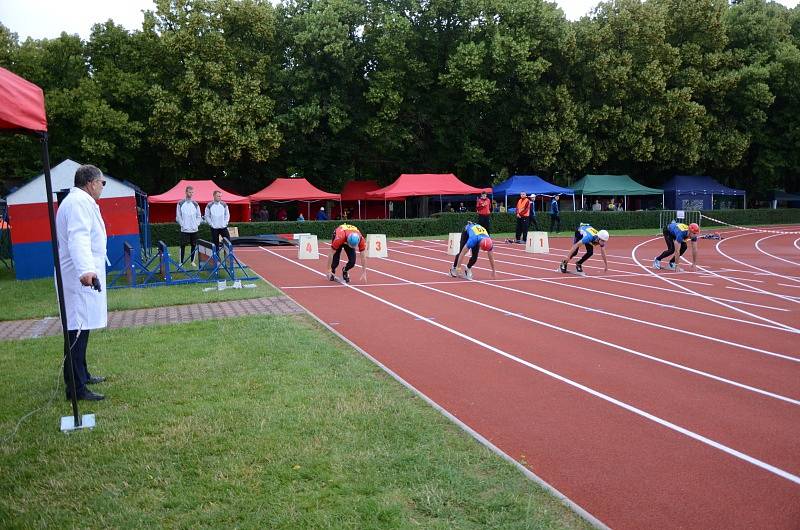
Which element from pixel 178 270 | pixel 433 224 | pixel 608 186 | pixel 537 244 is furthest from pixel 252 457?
pixel 608 186

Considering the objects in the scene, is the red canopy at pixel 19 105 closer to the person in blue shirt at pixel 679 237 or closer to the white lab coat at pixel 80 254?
the white lab coat at pixel 80 254

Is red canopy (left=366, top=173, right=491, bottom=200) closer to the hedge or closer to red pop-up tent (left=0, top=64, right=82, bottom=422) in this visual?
the hedge

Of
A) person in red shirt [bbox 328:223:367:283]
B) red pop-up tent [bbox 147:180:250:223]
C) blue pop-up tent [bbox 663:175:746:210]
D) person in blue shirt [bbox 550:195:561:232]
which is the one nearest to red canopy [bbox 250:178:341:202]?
red pop-up tent [bbox 147:180:250:223]

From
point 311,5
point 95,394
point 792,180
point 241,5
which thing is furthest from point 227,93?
point 792,180

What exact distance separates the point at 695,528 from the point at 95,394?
15.5 feet

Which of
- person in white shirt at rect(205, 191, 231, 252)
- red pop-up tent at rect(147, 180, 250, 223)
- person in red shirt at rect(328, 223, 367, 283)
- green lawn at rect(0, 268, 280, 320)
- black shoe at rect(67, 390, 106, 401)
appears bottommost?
black shoe at rect(67, 390, 106, 401)

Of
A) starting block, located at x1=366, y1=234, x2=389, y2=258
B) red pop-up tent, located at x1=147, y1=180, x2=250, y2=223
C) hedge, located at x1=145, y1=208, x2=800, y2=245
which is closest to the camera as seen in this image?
starting block, located at x1=366, y1=234, x2=389, y2=258

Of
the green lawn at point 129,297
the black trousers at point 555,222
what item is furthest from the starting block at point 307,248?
the black trousers at point 555,222

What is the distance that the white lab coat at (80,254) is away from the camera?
17.7 feet

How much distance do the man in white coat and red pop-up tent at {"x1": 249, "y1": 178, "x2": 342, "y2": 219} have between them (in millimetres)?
28718

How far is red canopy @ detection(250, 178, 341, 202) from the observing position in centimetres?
3422

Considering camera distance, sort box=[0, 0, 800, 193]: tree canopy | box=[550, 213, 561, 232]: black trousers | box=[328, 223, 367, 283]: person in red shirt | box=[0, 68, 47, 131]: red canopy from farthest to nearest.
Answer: box=[0, 0, 800, 193]: tree canopy
box=[550, 213, 561, 232]: black trousers
box=[328, 223, 367, 283]: person in red shirt
box=[0, 68, 47, 131]: red canopy

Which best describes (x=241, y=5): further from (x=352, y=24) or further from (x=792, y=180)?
(x=792, y=180)

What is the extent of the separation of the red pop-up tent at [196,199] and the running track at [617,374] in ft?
59.5
